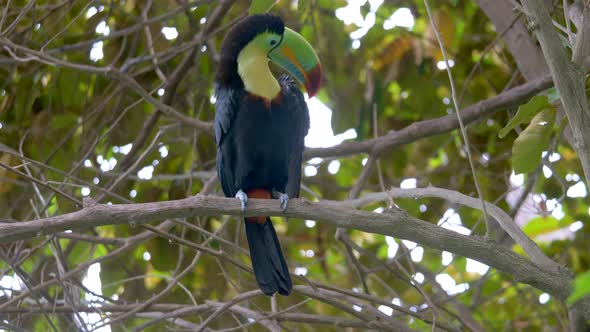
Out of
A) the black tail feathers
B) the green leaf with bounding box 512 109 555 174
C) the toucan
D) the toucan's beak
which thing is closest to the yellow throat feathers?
the toucan

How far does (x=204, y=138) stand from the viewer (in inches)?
175

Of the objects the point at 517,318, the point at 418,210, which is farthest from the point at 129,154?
the point at 517,318

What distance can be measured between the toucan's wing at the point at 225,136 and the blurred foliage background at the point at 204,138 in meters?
0.27

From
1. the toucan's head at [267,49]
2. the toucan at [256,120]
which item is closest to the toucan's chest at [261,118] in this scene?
the toucan at [256,120]

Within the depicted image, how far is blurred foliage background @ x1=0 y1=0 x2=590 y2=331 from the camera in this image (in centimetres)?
372

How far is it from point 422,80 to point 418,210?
89 centimetres

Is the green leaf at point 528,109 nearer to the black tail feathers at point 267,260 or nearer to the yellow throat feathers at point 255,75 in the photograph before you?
the black tail feathers at point 267,260

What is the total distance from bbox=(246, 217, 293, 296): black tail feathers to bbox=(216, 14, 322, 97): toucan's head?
66 cm

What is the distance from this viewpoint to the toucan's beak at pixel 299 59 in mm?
3543

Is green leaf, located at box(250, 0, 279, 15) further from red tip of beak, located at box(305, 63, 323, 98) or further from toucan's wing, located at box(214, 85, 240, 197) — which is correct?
red tip of beak, located at box(305, 63, 323, 98)

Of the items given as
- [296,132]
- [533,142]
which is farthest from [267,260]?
[533,142]

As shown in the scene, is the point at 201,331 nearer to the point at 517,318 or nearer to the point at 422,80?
the point at 422,80

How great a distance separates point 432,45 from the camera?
4488 millimetres

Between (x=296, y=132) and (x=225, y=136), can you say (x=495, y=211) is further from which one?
(x=225, y=136)
